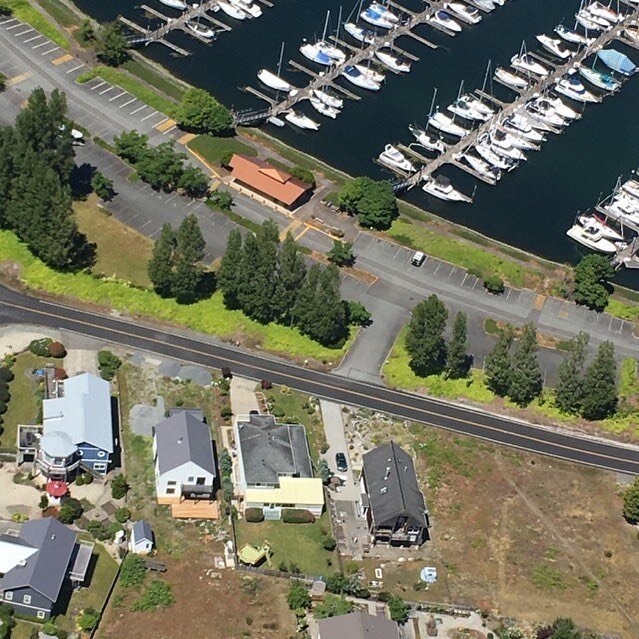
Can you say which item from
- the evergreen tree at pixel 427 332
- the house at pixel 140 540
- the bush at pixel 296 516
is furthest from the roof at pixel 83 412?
the evergreen tree at pixel 427 332

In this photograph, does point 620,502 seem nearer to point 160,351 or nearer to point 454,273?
point 454,273

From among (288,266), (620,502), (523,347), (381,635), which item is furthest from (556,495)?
(288,266)

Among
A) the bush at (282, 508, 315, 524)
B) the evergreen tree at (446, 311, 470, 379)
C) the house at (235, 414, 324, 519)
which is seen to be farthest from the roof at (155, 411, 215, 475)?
the evergreen tree at (446, 311, 470, 379)

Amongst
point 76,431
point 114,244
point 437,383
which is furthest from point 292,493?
point 114,244

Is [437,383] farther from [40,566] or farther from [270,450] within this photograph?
[40,566]

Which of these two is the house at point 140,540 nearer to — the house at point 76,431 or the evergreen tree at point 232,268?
the house at point 76,431

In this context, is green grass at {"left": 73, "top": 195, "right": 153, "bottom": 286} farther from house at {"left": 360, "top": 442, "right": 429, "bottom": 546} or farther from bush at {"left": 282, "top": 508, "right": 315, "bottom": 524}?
house at {"left": 360, "top": 442, "right": 429, "bottom": 546}

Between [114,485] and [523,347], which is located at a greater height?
[523,347]
